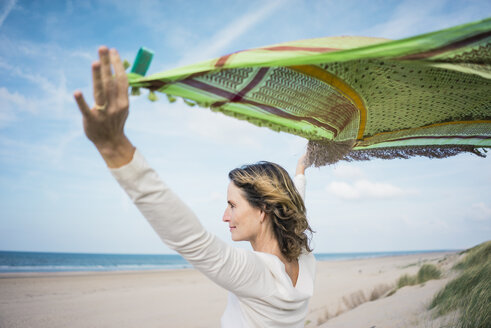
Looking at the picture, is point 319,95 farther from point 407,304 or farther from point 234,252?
point 407,304

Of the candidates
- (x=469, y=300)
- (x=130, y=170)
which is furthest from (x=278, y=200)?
(x=469, y=300)

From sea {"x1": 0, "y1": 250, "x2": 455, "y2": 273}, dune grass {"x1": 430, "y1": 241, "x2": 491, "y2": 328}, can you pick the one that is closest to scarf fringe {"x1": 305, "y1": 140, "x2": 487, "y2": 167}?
dune grass {"x1": 430, "y1": 241, "x2": 491, "y2": 328}

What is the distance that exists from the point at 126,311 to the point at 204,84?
8678 millimetres

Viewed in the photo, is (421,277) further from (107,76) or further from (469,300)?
(107,76)

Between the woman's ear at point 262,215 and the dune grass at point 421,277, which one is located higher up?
the dune grass at point 421,277

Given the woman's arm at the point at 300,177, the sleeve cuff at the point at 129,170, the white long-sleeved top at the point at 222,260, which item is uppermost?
the woman's arm at the point at 300,177

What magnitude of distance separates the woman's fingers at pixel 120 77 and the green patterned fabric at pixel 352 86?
13cm

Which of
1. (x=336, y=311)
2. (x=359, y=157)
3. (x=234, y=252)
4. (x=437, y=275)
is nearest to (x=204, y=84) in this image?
(x=234, y=252)

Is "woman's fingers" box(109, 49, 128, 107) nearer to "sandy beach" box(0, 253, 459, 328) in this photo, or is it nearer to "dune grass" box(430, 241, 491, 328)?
"dune grass" box(430, 241, 491, 328)

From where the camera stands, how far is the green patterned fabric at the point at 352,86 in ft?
3.91

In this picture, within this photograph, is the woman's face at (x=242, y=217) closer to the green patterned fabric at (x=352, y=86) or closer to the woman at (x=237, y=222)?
the woman at (x=237, y=222)

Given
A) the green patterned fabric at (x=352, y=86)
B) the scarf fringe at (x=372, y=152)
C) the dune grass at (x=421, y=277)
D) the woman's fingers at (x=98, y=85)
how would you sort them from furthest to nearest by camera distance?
the dune grass at (x=421, y=277)
the scarf fringe at (x=372, y=152)
the green patterned fabric at (x=352, y=86)
the woman's fingers at (x=98, y=85)

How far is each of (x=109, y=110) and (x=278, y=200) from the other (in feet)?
3.66

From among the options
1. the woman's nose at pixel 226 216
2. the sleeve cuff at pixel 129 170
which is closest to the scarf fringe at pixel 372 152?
the woman's nose at pixel 226 216
